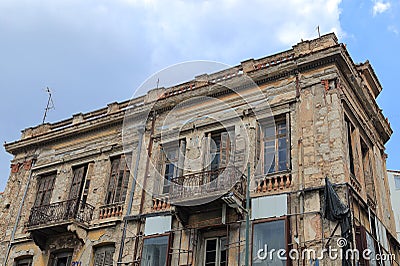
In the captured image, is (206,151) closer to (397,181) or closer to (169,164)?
(169,164)

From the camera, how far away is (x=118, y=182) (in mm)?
16594

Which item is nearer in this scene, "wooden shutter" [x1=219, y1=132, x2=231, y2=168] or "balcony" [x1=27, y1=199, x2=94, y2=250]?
"wooden shutter" [x1=219, y1=132, x2=231, y2=168]

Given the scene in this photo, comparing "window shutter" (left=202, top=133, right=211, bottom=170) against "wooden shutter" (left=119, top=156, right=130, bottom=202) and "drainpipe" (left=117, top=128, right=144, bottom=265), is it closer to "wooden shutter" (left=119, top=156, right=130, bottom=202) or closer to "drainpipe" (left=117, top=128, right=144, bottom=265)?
"drainpipe" (left=117, top=128, right=144, bottom=265)

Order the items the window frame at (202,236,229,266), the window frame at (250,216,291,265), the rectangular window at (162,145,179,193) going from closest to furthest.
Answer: the window frame at (250,216,291,265) → the window frame at (202,236,229,266) → the rectangular window at (162,145,179,193)

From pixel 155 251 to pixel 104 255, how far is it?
217 centimetres

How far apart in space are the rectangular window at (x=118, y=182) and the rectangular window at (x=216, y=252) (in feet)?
13.0

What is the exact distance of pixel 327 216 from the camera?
11625 mm

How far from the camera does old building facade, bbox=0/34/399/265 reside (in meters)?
12.5

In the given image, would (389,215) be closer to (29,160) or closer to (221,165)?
(221,165)

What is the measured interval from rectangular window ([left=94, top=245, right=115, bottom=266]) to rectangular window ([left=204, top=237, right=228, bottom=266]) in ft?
11.4

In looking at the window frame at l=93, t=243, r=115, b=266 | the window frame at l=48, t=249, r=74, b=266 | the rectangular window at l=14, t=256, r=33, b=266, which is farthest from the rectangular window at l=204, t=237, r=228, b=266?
the rectangular window at l=14, t=256, r=33, b=266

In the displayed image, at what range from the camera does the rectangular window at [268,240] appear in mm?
11930

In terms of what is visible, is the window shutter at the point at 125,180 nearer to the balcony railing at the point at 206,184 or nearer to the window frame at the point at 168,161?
the window frame at the point at 168,161

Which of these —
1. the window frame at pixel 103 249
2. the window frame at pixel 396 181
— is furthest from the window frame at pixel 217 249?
the window frame at pixel 396 181
